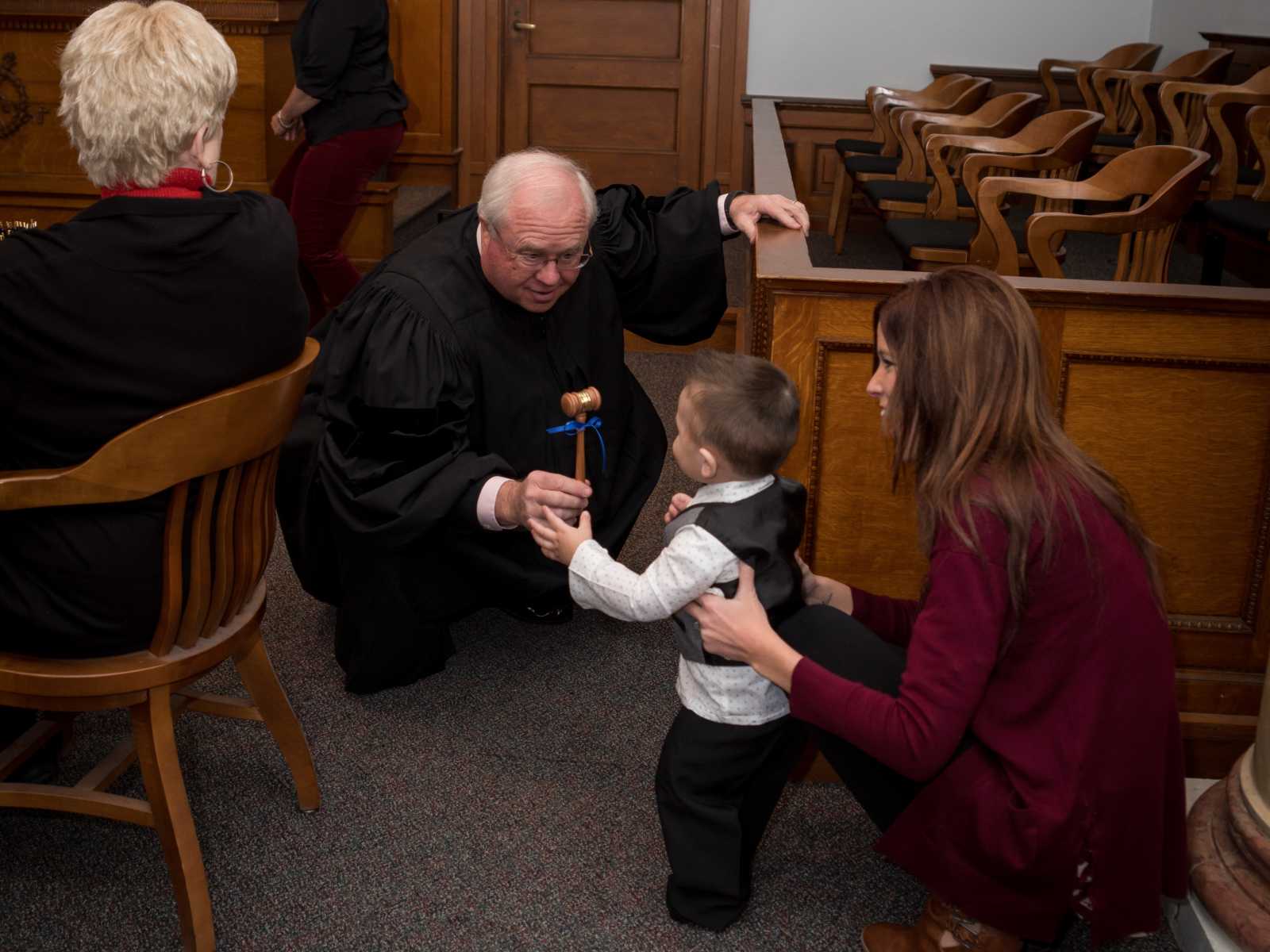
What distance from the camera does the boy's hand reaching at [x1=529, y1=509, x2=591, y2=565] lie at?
2150 millimetres

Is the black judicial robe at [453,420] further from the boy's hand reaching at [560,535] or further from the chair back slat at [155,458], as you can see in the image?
the chair back slat at [155,458]

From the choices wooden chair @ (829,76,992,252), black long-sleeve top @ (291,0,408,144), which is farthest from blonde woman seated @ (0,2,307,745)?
wooden chair @ (829,76,992,252)

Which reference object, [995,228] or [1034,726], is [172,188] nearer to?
[1034,726]

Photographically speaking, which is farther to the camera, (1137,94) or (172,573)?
(1137,94)

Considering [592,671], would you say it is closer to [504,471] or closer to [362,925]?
[504,471]

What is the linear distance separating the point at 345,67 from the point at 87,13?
1.14 m

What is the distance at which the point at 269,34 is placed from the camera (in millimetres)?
5699

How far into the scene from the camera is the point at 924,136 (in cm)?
587

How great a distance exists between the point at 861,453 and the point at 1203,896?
3.03 feet

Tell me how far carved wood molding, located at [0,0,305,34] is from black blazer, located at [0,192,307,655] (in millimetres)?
3833

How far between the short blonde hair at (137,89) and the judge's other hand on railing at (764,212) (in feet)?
4.55

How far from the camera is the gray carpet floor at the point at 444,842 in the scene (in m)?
2.20

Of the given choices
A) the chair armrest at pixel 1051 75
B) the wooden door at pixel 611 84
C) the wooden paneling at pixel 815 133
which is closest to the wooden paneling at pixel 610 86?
the wooden door at pixel 611 84

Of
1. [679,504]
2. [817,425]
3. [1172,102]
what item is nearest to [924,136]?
[1172,102]
